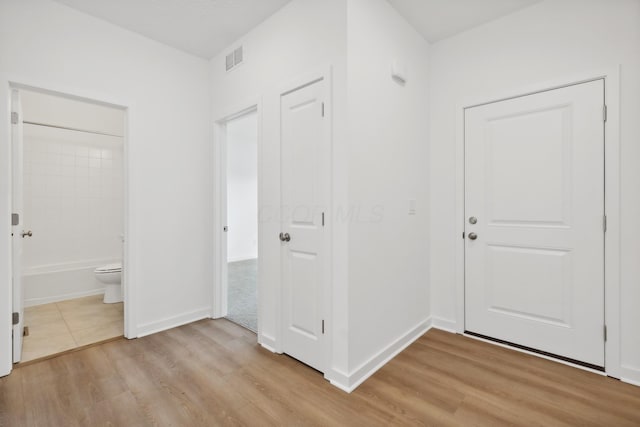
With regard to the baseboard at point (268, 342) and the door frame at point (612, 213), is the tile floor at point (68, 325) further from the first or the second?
the door frame at point (612, 213)

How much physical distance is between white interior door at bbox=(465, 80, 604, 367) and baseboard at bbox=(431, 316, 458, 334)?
0.11 m

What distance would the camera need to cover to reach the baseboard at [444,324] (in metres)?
2.75

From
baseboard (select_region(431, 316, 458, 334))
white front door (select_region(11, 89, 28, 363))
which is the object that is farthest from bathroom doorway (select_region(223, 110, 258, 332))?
baseboard (select_region(431, 316, 458, 334))

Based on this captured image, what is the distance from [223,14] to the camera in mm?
2447

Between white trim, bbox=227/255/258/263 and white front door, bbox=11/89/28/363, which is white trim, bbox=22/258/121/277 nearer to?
white front door, bbox=11/89/28/363

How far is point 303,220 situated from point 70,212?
12.0 ft

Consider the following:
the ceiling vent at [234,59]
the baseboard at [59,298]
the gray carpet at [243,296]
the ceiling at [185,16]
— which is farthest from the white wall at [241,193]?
the ceiling at [185,16]

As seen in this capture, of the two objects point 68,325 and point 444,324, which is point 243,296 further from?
point 444,324

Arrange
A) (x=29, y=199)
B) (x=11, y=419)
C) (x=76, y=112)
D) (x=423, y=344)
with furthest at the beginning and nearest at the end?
(x=76, y=112) → (x=29, y=199) → (x=423, y=344) → (x=11, y=419)

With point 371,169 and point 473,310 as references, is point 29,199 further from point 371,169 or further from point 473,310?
point 473,310

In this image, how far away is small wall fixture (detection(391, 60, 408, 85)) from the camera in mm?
2297

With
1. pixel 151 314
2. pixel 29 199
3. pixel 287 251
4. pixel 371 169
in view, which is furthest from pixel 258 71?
pixel 29 199

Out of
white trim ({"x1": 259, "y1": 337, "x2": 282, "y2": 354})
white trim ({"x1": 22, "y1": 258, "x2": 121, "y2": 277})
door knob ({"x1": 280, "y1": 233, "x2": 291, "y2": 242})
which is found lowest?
white trim ({"x1": 259, "y1": 337, "x2": 282, "y2": 354})

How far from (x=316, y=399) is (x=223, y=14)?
2925mm
